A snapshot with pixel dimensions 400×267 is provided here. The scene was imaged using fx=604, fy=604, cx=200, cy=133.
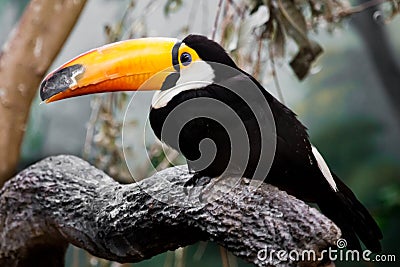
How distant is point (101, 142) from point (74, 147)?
0.51 m

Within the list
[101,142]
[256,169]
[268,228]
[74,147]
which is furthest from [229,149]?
[74,147]

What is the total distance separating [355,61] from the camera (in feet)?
6.62

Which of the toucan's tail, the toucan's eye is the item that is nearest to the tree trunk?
the toucan's eye

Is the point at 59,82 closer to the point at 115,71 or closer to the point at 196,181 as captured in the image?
the point at 115,71

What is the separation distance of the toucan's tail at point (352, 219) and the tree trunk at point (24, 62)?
74 cm

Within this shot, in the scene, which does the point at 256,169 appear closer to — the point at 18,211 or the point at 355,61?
the point at 18,211

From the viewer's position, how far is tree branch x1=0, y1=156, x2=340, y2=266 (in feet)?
2.63

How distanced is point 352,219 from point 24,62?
2.70 feet

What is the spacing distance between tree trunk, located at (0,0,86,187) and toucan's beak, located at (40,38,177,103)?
41 cm

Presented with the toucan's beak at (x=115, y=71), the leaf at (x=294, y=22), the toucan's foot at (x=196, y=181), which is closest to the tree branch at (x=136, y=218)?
the toucan's foot at (x=196, y=181)

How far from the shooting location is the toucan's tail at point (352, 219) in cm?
101

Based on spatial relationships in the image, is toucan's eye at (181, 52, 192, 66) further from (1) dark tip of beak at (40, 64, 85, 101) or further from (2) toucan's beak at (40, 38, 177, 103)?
(1) dark tip of beak at (40, 64, 85, 101)

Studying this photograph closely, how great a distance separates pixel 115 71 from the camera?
1012 millimetres

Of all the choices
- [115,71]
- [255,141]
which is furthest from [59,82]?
[255,141]
